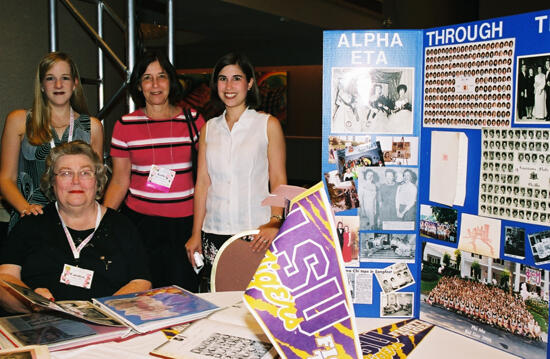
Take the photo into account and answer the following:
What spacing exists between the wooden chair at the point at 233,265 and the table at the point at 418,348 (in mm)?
564

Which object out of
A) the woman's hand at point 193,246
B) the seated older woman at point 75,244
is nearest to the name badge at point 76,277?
the seated older woman at point 75,244

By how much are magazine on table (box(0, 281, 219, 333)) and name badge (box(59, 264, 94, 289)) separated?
294 millimetres

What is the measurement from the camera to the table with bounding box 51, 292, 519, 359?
1.32 metres

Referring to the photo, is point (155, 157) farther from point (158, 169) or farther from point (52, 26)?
point (52, 26)

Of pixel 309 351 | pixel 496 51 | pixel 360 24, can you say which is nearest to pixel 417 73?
pixel 496 51

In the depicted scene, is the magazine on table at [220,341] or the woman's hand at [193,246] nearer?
the magazine on table at [220,341]

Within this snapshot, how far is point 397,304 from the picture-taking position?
166 centimetres

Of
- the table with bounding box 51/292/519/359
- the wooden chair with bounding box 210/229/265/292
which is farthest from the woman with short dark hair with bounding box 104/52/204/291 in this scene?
the table with bounding box 51/292/519/359

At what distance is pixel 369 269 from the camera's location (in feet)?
5.49

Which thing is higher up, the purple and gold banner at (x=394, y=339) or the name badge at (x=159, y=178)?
the name badge at (x=159, y=178)

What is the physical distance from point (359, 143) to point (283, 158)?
882 millimetres

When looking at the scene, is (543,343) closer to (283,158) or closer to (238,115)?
(283,158)

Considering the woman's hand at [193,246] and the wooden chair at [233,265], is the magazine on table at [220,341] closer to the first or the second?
the wooden chair at [233,265]

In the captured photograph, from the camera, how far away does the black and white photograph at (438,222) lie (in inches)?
61.5
